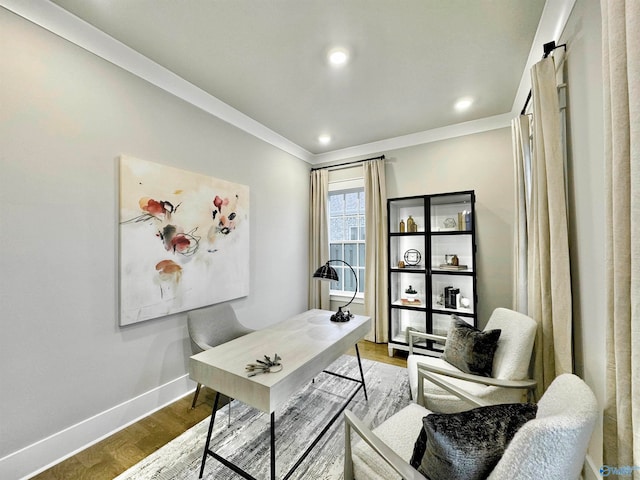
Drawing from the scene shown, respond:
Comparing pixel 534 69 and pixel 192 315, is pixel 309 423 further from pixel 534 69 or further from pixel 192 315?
pixel 534 69

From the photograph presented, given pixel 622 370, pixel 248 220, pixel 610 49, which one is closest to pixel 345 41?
pixel 610 49

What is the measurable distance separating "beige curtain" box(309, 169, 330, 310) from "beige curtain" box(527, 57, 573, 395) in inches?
111

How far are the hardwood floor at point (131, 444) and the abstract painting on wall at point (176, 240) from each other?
82 centimetres

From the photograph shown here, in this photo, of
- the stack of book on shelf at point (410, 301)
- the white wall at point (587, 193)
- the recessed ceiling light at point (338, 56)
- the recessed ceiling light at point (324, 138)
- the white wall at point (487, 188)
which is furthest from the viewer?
the recessed ceiling light at point (324, 138)

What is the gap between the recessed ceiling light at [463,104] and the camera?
2.83 metres

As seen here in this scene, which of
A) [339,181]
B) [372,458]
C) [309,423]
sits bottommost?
[309,423]

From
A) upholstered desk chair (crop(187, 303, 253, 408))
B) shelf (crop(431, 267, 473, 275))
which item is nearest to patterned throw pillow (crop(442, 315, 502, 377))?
shelf (crop(431, 267, 473, 275))

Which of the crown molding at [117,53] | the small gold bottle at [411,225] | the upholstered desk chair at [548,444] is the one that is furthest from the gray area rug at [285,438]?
the crown molding at [117,53]

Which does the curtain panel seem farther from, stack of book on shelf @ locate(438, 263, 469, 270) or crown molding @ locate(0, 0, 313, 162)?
crown molding @ locate(0, 0, 313, 162)

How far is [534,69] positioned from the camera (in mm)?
1690

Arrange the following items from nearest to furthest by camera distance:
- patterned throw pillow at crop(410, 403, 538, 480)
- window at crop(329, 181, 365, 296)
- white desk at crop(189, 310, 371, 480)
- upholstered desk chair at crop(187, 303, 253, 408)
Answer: patterned throw pillow at crop(410, 403, 538, 480), white desk at crop(189, 310, 371, 480), upholstered desk chair at crop(187, 303, 253, 408), window at crop(329, 181, 365, 296)

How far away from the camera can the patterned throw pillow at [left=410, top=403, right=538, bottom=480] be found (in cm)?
84

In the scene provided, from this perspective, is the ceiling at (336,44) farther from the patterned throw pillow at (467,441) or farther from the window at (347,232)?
the patterned throw pillow at (467,441)

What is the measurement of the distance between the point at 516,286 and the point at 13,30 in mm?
4336
